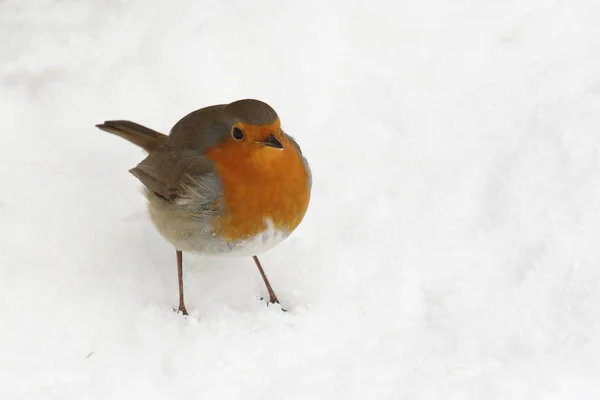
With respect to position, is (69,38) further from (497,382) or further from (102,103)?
(497,382)

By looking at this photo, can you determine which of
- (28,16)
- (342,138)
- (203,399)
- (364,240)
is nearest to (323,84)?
(342,138)

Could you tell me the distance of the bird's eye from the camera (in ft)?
10.1

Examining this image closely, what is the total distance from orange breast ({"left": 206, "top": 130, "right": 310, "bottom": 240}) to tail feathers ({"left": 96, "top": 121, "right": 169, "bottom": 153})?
67cm

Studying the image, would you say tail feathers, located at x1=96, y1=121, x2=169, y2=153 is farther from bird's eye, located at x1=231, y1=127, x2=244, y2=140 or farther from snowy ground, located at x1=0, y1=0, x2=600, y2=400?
bird's eye, located at x1=231, y1=127, x2=244, y2=140

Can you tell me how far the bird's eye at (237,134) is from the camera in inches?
122

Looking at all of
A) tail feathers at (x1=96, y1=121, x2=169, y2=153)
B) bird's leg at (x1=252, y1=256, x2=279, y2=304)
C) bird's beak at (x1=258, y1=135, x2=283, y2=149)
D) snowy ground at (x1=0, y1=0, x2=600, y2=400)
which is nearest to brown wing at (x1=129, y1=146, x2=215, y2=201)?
tail feathers at (x1=96, y1=121, x2=169, y2=153)

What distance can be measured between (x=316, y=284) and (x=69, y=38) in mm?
2141

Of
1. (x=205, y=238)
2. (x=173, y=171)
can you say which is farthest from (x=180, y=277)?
(x=173, y=171)

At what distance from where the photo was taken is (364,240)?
371cm

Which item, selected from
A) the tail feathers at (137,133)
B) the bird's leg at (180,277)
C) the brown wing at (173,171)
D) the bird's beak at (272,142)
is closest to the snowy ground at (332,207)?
the bird's leg at (180,277)

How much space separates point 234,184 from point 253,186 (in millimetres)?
78

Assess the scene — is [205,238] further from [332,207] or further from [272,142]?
[332,207]

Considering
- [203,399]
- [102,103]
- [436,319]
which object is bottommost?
[203,399]

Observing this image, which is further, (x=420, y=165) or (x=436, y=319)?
(x=420, y=165)
